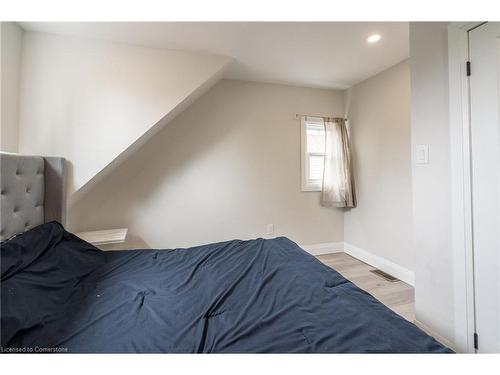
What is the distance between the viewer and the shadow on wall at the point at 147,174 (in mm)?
2312

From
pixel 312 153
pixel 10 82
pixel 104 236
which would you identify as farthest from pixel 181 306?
pixel 312 153

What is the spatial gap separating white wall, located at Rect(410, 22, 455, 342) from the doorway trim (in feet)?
0.14

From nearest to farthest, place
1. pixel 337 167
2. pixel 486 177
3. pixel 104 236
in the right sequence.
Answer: pixel 486 177 < pixel 104 236 < pixel 337 167

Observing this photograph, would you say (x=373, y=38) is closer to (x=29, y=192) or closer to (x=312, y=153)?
(x=312, y=153)

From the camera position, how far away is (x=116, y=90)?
1.79 meters

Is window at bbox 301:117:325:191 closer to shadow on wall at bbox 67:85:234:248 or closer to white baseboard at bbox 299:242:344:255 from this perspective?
white baseboard at bbox 299:242:344:255

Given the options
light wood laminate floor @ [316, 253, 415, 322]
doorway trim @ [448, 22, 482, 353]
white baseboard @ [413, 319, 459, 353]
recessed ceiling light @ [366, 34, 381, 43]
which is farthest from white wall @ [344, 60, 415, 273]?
doorway trim @ [448, 22, 482, 353]

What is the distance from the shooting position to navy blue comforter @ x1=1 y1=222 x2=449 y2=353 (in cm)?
76

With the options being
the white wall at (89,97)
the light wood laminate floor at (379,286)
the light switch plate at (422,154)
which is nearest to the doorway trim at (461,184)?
the light switch plate at (422,154)

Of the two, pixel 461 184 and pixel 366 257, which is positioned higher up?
pixel 461 184

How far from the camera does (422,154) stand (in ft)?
4.64

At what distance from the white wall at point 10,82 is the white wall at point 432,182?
9.00ft

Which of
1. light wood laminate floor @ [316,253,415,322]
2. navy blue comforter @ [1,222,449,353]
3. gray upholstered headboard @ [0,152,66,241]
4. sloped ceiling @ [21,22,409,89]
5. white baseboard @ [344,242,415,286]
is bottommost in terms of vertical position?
light wood laminate floor @ [316,253,415,322]

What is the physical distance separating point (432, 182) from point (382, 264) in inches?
60.9
